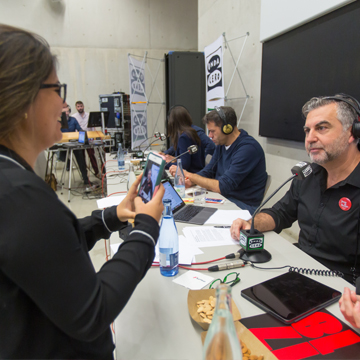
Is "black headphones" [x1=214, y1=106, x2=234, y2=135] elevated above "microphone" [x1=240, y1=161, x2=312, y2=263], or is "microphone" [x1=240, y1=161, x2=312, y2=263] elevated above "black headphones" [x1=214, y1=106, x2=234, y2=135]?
"black headphones" [x1=214, y1=106, x2=234, y2=135]

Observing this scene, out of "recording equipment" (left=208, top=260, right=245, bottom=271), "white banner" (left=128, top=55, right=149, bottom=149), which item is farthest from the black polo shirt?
"white banner" (left=128, top=55, right=149, bottom=149)

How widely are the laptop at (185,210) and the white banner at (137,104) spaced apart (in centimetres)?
334

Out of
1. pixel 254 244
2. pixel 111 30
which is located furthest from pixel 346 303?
pixel 111 30

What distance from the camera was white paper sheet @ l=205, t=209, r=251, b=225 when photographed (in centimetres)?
156

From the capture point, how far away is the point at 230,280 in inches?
39.9

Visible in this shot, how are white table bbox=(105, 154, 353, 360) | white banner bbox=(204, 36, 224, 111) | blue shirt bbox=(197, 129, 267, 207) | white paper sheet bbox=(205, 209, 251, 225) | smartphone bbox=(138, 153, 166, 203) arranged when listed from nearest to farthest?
white table bbox=(105, 154, 353, 360) → smartphone bbox=(138, 153, 166, 203) → white paper sheet bbox=(205, 209, 251, 225) → blue shirt bbox=(197, 129, 267, 207) → white banner bbox=(204, 36, 224, 111)

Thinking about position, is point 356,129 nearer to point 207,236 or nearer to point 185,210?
point 207,236

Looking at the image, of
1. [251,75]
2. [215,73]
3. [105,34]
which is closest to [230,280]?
[251,75]

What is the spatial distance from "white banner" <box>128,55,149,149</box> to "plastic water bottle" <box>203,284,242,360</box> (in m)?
4.56

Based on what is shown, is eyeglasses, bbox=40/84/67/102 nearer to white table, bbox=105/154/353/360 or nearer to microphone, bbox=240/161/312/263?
white table, bbox=105/154/353/360

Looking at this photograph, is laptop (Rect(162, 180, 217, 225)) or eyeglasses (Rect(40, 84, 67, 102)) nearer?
eyeglasses (Rect(40, 84, 67, 102))

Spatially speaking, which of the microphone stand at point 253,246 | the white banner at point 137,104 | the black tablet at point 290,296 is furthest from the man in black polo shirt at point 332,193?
the white banner at point 137,104

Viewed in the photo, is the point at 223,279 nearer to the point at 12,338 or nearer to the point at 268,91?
the point at 12,338

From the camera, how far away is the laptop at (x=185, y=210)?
5.24ft
